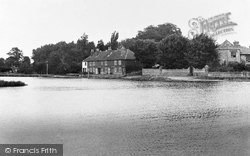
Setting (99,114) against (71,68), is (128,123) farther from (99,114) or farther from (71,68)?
(71,68)

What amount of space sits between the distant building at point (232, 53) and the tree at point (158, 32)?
44182 millimetres

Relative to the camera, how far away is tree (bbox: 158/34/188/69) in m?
74.9

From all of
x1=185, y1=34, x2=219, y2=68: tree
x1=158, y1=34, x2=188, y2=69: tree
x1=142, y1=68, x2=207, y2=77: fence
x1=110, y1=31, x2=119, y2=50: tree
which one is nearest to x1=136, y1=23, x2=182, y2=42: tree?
x1=110, y1=31, x2=119, y2=50: tree

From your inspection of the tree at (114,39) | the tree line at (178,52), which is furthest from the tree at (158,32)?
the tree line at (178,52)

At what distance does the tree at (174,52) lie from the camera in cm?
7488

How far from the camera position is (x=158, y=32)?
125188 mm

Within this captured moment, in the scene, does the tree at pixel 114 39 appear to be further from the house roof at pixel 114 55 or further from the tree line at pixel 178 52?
the tree line at pixel 178 52

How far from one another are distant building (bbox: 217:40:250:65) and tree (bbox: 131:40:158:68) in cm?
1735

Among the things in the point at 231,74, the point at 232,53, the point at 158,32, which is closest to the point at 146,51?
the point at 232,53

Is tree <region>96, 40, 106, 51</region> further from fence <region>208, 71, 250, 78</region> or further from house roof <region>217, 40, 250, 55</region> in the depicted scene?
fence <region>208, 71, 250, 78</region>

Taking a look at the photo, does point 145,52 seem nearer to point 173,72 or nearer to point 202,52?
point 173,72

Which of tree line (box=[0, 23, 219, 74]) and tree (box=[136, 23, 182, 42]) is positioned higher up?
tree (box=[136, 23, 182, 42])

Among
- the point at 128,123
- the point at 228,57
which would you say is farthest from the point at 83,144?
the point at 228,57

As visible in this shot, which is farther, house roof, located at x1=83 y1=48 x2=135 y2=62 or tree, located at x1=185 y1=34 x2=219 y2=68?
house roof, located at x1=83 y1=48 x2=135 y2=62
